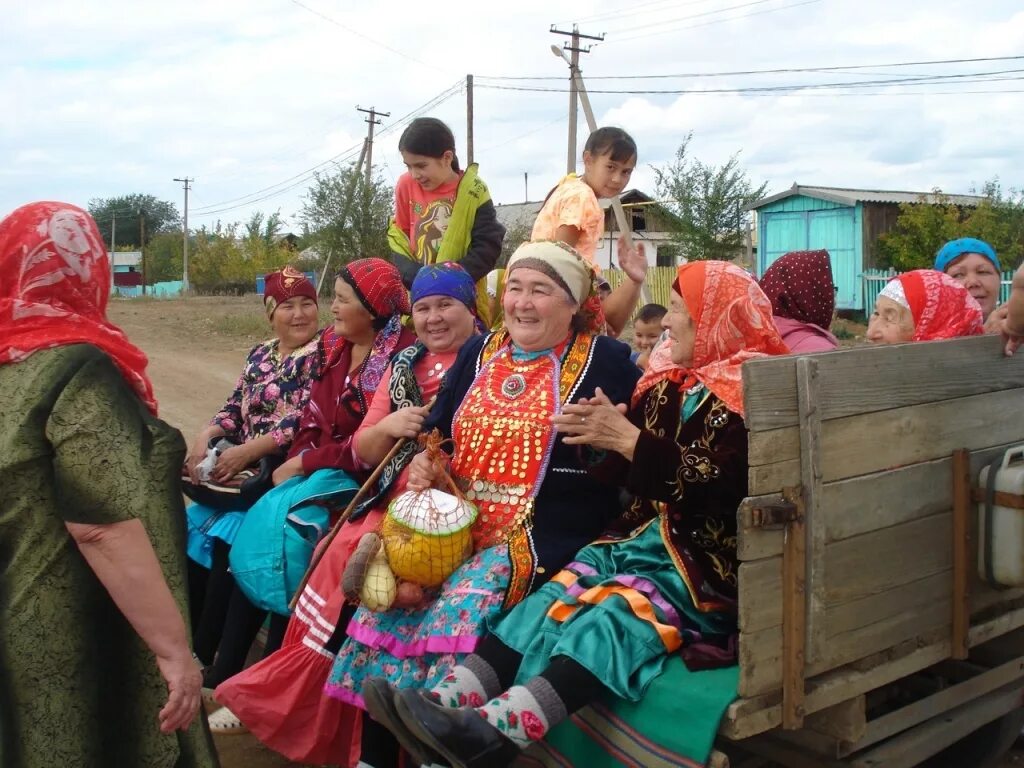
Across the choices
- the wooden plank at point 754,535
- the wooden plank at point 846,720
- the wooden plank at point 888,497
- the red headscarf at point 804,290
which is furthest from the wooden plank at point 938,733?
the red headscarf at point 804,290

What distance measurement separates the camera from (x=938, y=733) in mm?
2816

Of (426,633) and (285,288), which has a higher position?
(285,288)

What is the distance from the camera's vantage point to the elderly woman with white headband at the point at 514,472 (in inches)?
111

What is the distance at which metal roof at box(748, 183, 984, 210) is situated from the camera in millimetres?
23422

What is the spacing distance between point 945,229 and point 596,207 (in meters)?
19.9

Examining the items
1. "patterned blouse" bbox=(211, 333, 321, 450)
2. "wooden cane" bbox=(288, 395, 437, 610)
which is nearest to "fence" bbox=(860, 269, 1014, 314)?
"patterned blouse" bbox=(211, 333, 321, 450)

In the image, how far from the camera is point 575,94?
66.3 feet

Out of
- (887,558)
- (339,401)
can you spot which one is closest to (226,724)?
(339,401)

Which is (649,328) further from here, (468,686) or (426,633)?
(468,686)

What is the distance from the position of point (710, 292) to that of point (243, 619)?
2.40m

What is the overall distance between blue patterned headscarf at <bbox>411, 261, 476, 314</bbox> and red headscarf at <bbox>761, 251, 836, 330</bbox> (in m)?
1.15

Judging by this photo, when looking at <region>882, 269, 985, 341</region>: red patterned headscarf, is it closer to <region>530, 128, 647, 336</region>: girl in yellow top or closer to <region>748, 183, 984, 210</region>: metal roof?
<region>530, 128, 647, 336</region>: girl in yellow top

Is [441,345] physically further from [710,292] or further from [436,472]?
[710,292]

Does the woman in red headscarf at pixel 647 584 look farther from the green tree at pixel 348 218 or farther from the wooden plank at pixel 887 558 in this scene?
the green tree at pixel 348 218
